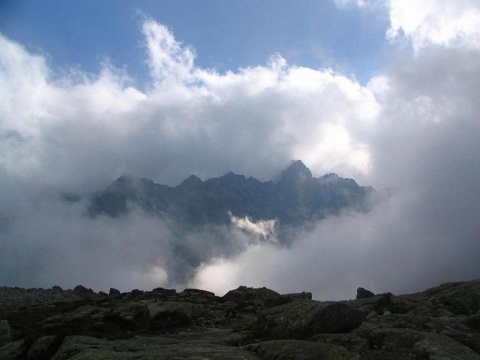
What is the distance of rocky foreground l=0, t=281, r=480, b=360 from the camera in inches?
535

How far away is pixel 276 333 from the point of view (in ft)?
58.6

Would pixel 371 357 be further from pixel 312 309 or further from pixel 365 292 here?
pixel 365 292

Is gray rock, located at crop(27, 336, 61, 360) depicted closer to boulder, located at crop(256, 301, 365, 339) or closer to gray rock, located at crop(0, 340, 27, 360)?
gray rock, located at crop(0, 340, 27, 360)

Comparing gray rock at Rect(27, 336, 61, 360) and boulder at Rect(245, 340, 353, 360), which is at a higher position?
gray rock at Rect(27, 336, 61, 360)

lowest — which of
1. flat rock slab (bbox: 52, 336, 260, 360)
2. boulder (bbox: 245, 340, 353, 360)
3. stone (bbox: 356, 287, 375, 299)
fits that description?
boulder (bbox: 245, 340, 353, 360)

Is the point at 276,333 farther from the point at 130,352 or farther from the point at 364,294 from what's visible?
the point at 364,294

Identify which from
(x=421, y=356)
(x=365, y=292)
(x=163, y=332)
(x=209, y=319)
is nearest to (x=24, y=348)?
(x=163, y=332)

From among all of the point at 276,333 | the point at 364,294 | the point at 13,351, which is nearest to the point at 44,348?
A: the point at 13,351

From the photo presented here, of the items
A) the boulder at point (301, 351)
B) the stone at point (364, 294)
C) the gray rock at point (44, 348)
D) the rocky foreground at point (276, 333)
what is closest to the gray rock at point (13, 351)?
the rocky foreground at point (276, 333)

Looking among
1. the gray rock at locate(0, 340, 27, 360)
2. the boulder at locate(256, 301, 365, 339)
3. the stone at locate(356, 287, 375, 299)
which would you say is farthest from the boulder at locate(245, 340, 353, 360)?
the stone at locate(356, 287, 375, 299)

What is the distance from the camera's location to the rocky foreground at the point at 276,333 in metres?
13.6

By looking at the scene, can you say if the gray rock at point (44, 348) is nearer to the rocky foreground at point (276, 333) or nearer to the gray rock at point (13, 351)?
the rocky foreground at point (276, 333)

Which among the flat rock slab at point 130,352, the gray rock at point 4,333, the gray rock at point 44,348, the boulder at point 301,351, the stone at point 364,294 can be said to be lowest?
the boulder at point 301,351

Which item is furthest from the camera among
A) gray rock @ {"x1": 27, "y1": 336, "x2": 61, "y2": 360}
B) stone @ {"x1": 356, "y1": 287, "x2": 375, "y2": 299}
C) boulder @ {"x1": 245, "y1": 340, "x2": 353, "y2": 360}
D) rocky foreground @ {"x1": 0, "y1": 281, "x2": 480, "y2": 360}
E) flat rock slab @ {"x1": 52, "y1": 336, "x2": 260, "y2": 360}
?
stone @ {"x1": 356, "y1": 287, "x2": 375, "y2": 299}
